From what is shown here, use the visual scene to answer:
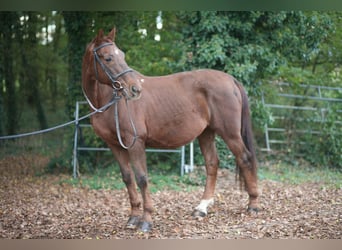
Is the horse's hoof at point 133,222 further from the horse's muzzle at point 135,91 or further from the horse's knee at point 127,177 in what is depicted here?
the horse's muzzle at point 135,91

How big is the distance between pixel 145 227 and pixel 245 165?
4.09 ft

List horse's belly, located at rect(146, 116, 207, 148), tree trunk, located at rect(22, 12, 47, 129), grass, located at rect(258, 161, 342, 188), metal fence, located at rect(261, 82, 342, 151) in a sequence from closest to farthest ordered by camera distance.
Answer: horse's belly, located at rect(146, 116, 207, 148) → grass, located at rect(258, 161, 342, 188) → metal fence, located at rect(261, 82, 342, 151) → tree trunk, located at rect(22, 12, 47, 129)

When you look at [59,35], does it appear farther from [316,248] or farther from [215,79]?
[316,248]

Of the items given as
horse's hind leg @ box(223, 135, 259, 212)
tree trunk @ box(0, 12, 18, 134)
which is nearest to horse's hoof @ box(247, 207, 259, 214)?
horse's hind leg @ box(223, 135, 259, 212)

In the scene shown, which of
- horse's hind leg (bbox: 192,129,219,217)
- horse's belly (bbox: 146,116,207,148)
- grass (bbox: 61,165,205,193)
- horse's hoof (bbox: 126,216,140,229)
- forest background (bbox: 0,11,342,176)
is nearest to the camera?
horse's hoof (bbox: 126,216,140,229)

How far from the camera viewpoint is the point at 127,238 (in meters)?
3.65

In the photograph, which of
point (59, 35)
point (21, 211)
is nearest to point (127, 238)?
point (21, 211)

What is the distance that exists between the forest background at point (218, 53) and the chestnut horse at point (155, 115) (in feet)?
7.54

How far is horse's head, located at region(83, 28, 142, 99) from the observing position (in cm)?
352

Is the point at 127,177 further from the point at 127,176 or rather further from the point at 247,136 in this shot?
the point at 247,136

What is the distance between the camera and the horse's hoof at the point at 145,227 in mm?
3751

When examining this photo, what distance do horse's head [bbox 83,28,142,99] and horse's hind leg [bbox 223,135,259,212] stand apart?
1274 mm

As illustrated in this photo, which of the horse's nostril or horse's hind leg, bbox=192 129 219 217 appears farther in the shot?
horse's hind leg, bbox=192 129 219 217

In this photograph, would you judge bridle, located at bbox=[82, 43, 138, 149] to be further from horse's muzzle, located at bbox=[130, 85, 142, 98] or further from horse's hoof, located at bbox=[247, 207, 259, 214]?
horse's hoof, located at bbox=[247, 207, 259, 214]
